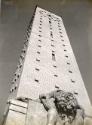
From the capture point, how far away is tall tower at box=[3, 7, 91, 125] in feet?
15.3

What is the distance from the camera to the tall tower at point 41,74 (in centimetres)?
465

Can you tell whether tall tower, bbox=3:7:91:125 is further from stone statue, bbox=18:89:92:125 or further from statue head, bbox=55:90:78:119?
statue head, bbox=55:90:78:119

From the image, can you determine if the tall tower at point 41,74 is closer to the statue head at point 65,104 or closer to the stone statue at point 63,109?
the stone statue at point 63,109

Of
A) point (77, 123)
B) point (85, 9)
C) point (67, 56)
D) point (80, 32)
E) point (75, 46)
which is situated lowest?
point (77, 123)

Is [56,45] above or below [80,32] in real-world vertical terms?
below

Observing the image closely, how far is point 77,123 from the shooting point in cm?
466

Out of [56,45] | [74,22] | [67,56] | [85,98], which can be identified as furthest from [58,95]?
[74,22]

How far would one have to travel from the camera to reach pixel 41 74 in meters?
6.04

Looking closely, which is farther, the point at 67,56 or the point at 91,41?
the point at 91,41

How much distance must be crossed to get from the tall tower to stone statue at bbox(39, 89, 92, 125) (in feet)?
0.31

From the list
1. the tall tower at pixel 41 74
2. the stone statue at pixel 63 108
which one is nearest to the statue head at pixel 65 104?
the stone statue at pixel 63 108

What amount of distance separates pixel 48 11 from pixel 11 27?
1382mm

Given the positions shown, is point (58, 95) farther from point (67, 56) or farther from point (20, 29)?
point (20, 29)

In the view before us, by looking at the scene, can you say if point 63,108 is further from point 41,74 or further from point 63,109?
point 41,74
